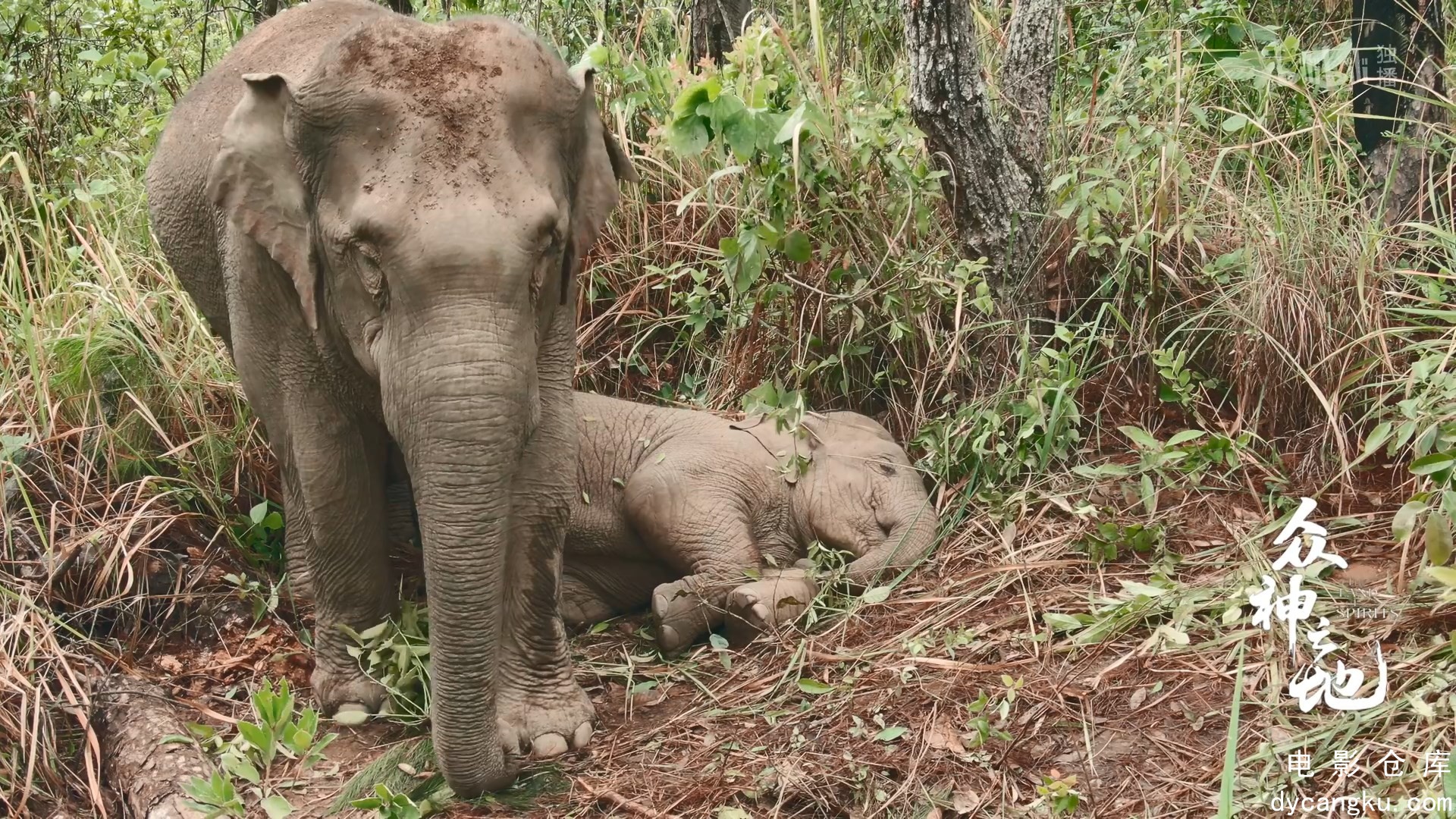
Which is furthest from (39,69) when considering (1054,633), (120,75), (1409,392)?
(1409,392)

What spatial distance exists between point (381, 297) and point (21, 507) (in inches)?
83.0

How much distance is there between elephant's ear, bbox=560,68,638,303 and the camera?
3920mm

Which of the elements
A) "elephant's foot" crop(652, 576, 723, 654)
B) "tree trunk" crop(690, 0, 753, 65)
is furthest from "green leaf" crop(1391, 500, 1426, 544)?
"tree trunk" crop(690, 0, 753, 65)

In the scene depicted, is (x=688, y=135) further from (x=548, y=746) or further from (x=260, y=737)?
(x=260, y=737)

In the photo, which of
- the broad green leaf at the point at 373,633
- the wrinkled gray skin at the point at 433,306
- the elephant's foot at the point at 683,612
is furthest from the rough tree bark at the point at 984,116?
the broad green leaf at the point at 373,633

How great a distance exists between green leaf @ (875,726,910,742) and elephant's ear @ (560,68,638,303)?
136 centimetres

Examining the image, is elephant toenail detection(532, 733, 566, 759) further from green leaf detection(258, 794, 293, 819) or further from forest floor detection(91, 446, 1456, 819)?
green leaf detection(258, 794, 293, 819)

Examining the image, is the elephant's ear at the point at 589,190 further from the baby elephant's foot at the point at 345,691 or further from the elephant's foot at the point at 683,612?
the baby elephant's foot at the point at 345,691

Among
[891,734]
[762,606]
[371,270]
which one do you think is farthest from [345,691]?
[891,734]

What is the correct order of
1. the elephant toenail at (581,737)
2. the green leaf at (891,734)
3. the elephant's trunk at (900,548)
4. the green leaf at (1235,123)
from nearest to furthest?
the green leaf at (891,734) → the elephant toenail at (581,737) → the elephant's trunk at (900,548) → the green leaf at (1235,123)

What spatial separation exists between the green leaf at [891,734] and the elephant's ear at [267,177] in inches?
68.8

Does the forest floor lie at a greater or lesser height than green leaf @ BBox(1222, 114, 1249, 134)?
lesser

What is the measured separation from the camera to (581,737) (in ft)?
13.7

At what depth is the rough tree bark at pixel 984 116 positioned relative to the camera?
15.9ft
